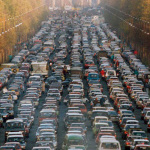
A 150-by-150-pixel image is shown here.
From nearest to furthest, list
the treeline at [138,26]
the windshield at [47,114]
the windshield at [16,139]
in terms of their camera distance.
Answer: the windshield at [16,139] → the windshield at [47,114] → the treeline at [138,26]

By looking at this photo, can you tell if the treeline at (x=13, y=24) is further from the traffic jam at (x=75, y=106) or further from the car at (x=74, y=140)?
the car at (x=74, y=140)

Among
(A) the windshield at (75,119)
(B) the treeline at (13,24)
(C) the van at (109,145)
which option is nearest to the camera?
(C) the van at (109,145)

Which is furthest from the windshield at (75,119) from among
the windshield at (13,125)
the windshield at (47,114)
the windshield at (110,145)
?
the windshield at (110,145)

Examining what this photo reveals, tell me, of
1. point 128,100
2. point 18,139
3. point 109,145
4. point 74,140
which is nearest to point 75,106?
point 128,100

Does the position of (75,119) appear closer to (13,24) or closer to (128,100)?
(128,100)

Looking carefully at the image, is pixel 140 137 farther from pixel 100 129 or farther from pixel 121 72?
pixel 121 72

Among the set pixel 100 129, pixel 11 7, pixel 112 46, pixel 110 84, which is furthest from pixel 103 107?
pixel 11 7
